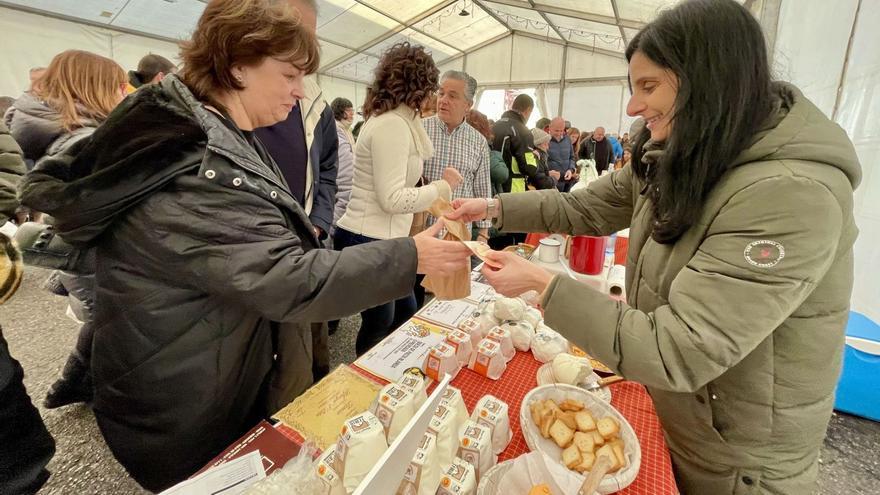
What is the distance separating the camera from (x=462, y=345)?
1.21 meters

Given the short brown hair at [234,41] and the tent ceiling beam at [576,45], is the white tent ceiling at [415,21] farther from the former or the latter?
the short brown hair at [234,41]

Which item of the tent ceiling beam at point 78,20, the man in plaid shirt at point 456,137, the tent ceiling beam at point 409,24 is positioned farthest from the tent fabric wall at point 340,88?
the man in plaid shirt at point 456,137

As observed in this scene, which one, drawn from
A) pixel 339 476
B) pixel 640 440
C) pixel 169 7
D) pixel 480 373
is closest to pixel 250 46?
pixel 339 476

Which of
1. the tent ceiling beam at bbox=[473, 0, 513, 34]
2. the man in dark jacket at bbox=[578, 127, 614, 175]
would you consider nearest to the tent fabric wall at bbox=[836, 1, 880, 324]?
the man in dark jacket at bbox=[578, 127, 614, 175]

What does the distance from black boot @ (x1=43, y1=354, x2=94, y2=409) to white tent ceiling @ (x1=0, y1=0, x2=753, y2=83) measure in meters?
6.04

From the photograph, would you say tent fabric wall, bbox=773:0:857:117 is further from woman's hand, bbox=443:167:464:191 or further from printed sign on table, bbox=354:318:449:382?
printed sign on table, bbox=354:318:449:382

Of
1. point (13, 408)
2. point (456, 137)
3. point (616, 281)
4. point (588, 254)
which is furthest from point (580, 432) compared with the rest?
point (456, 137)

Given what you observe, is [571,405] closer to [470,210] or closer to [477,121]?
[470,210]

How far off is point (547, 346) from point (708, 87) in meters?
0.84

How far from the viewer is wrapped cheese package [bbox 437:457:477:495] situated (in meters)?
0.72

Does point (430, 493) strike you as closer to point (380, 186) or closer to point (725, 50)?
point (725, 50)

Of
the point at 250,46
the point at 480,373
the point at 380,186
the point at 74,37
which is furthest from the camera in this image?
the point at 74,37

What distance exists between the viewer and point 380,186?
1.87 metres

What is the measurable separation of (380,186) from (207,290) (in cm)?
109
